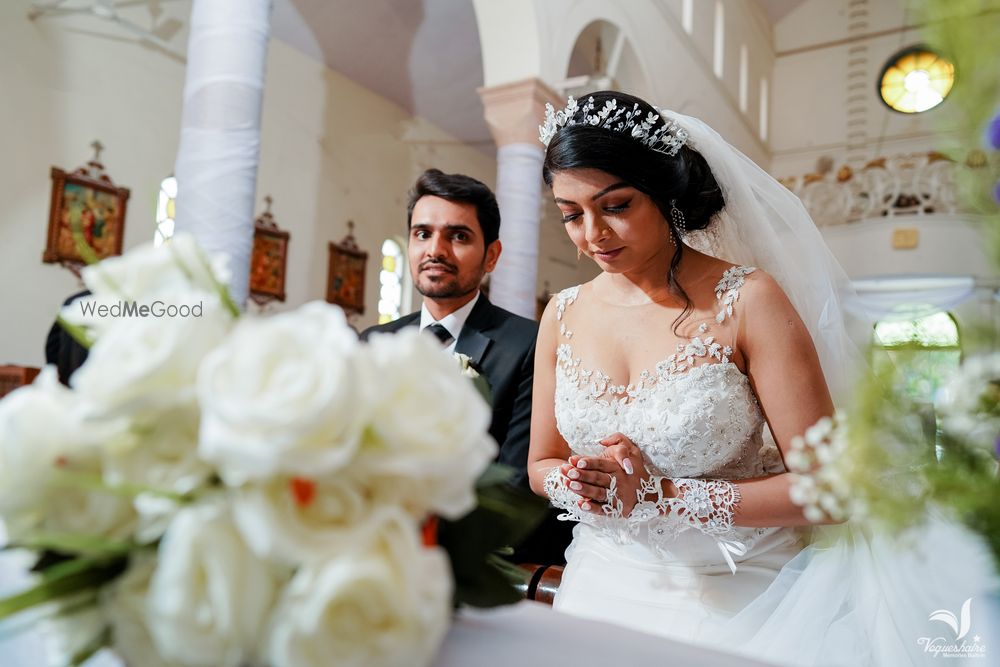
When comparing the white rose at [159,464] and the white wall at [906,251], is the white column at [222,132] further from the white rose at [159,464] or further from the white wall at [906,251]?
the white wall at [906,251]

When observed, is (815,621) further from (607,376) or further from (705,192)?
(705,192)

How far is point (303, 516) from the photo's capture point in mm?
624

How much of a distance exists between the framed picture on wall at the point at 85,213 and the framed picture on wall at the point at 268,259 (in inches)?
75.2

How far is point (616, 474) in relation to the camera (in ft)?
7.11

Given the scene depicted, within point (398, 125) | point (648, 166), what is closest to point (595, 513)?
point (648, 166)

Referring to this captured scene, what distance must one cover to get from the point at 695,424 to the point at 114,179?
8.53m

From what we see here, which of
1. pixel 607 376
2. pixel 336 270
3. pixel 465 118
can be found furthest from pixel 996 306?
pixel 465 118

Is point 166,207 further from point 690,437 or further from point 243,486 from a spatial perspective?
point 243,486

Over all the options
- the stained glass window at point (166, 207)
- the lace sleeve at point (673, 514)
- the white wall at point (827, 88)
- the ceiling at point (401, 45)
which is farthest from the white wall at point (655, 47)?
the lace sleeve at point (673, 514)

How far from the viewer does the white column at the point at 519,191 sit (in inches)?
285

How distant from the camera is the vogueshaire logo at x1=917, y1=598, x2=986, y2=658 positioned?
1989mm

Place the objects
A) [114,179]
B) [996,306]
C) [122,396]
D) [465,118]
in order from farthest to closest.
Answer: [465,118]
[114,179]
[122,396]
[996,306]

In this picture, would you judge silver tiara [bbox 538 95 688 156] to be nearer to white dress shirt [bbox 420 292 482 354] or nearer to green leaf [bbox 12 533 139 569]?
white dress shirt [bbox 420 292 482 354]

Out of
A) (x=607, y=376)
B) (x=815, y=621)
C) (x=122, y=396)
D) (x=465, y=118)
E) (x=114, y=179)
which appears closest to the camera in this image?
(x=122, y=396)
